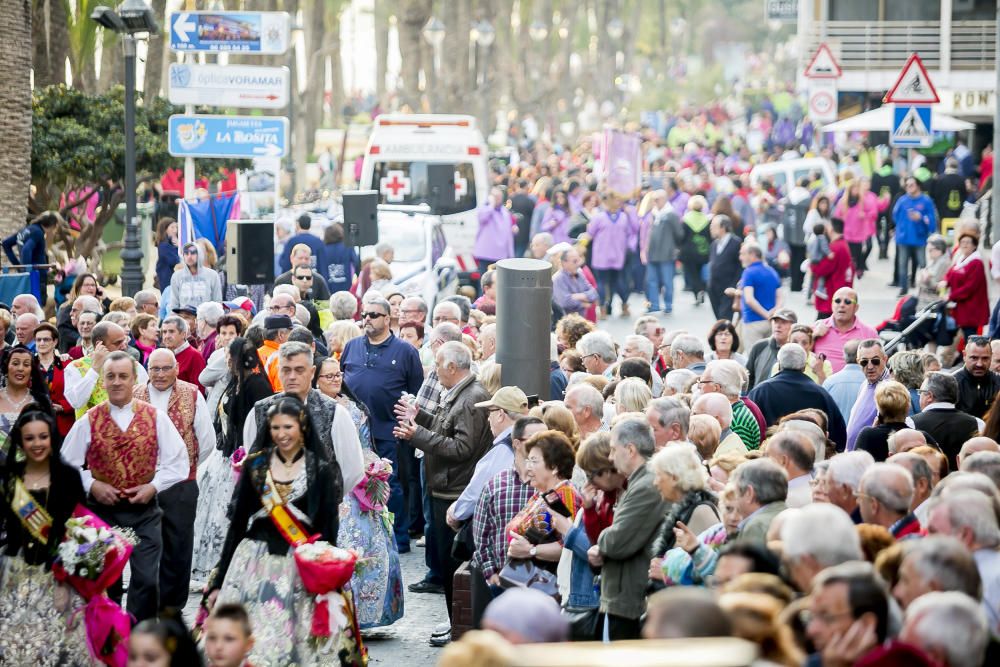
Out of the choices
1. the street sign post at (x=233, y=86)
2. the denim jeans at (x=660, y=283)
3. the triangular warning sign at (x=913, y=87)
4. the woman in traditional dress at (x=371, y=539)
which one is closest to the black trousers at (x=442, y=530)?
the woman in traditional dress at (x=371, y=539)

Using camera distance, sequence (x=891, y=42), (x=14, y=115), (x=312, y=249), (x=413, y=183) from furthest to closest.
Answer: (x=891, y=42) < (x=413, y=183) < (x=14, y=115) < (x=312, y=249)

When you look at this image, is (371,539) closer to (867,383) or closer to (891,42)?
(867,383)

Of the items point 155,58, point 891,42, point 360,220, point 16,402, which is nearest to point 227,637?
point 16,402

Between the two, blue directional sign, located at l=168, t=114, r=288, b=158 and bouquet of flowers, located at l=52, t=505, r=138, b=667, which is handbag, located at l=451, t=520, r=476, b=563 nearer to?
bouquet of flowers, located at l=52, t=505, r=138, b=667

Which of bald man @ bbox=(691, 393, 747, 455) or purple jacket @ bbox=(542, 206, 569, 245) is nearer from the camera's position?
bald man @ bbox=(691, 393, 747, 455)

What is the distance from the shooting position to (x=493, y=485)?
8.95m

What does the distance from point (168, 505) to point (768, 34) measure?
4137 inches

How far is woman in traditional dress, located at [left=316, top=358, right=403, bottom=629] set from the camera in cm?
1016

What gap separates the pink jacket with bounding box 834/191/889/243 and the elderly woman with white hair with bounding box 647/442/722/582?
21.4 m

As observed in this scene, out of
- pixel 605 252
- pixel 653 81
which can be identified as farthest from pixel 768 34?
pixel 605 252

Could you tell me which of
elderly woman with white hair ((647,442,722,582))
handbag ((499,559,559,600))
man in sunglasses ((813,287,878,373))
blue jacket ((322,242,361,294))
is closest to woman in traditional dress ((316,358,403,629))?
handbag ((499,559,559,600))

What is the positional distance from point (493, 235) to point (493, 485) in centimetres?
1681

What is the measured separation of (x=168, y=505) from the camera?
397 inches

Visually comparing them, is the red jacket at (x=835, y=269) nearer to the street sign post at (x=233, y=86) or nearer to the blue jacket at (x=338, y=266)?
the blue jacket at (x=338, y=266)
